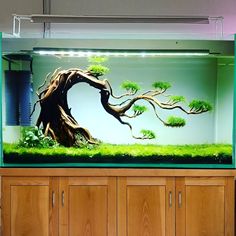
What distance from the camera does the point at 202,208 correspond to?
2604mm

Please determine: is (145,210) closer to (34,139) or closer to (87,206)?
(87,206)

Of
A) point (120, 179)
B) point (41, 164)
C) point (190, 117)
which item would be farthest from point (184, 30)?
point (41, 164)

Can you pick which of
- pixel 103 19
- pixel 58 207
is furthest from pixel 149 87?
pixel 58 207

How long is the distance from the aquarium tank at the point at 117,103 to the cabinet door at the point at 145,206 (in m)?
0.13

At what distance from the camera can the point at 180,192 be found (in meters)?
2.61

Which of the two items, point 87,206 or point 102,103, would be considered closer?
point 87,206

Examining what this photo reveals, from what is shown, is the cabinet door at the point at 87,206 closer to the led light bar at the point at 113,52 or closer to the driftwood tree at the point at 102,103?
the driftwood tree at the point at 102,103

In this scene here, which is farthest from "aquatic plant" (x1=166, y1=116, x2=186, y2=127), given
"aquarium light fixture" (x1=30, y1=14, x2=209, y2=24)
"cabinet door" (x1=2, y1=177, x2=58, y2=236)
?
"cabinet door" (x1=2, y1=177, x2=58, y2=236)

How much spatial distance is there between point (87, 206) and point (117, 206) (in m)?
0.22

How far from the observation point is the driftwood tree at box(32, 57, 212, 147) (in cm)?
269

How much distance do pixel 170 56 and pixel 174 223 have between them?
124 centimetres

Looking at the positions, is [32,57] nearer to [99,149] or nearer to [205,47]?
[99,149]

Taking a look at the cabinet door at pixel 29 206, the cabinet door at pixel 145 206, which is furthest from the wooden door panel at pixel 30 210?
the cabinet door at pixel 145 206

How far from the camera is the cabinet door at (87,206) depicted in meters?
2.61
